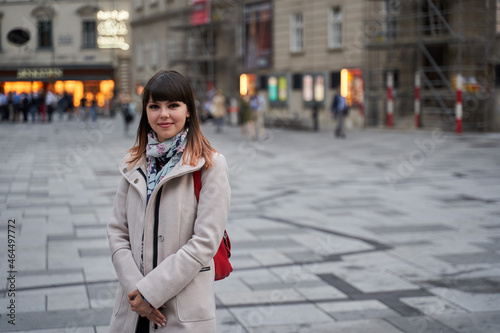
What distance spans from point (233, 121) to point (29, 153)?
17.1 m

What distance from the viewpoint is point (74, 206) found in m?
10.5

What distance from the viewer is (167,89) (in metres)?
2.98

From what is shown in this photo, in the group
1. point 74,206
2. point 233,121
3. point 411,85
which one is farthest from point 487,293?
point 233,121

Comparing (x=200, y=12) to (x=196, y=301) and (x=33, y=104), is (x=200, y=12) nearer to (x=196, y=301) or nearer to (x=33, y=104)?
(x=33, y=104)

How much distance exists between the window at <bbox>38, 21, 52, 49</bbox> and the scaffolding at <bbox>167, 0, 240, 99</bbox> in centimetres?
1401

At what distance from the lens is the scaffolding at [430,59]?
2592 centimetres

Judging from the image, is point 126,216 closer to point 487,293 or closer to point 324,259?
point 487,293

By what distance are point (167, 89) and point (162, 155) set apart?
267 mm

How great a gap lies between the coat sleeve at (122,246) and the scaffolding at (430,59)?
2343 cm

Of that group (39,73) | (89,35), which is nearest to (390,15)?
(89,35)

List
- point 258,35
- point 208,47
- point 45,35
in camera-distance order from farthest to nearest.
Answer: point 45,35, point 208,47, point 258,35

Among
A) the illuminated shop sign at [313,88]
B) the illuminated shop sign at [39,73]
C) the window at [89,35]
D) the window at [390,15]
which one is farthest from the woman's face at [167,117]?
the window at [89,35]

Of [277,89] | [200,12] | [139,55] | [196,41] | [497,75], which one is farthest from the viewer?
[139,55]

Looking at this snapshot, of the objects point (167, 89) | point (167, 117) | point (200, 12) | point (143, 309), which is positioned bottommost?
point (143, 309)
